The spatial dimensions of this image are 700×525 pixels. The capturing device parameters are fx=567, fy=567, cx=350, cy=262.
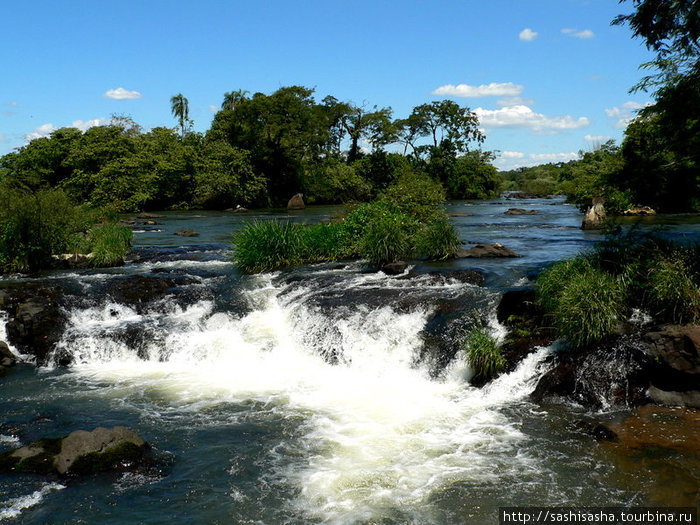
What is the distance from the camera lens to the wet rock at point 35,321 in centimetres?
1377

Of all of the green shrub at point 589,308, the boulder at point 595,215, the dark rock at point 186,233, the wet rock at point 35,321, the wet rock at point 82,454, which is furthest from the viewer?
the dark rock at point 186,233

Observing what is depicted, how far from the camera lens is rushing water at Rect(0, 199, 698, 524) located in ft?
23.6

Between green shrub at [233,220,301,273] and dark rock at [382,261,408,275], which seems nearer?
dark rock at [382,261,408,275]

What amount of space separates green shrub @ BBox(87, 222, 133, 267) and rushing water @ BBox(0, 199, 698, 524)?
4.01 feet

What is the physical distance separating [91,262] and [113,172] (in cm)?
2992

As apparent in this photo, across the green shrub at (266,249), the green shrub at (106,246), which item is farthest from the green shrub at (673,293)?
the green shrub at (106,246)

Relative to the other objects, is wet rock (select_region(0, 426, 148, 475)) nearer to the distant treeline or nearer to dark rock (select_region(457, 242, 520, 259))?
dark rock (select_region(457, 242, 520, 259))

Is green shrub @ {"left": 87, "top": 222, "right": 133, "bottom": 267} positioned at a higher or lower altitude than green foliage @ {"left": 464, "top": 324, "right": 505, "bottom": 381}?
higher

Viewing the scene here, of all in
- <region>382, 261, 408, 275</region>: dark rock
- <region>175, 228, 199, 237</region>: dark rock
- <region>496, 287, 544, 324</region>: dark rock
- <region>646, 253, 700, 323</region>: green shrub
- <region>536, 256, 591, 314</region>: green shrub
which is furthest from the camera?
<region>175, 228, 199, 237</region>: dark rock

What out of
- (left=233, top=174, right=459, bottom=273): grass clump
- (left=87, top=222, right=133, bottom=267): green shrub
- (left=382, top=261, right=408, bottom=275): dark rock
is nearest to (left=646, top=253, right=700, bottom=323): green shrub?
(left=382, top=261, right=408, bottom=275): dark rock

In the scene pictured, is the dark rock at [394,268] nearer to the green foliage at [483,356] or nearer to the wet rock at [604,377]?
the green foliage at [483,356]

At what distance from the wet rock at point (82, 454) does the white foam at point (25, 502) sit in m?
0.33

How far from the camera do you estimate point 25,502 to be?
7.18 metres

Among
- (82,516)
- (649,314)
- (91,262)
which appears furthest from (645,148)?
(91,262)
